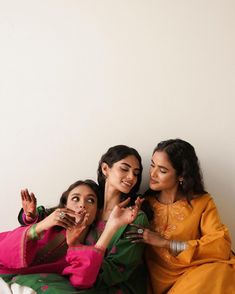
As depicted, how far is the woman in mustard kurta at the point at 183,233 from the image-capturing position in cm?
123

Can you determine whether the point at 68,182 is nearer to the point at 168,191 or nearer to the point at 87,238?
the point at 87,238

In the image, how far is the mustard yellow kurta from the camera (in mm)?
1202

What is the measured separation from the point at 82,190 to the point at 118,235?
23cm

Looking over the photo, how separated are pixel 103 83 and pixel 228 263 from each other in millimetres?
927

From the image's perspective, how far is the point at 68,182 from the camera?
5.32 ft

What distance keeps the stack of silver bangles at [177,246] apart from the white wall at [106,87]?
33 centimetres

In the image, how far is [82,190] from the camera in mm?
1408

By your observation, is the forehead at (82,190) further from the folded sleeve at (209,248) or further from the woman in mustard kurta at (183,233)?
the folded sleeve at (209,248)

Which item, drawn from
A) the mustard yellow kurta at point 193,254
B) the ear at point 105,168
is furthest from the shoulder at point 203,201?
the ear at point 105,168

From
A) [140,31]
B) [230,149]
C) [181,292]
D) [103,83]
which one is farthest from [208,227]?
[140,31]

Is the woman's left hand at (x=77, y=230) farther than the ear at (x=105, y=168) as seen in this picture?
No

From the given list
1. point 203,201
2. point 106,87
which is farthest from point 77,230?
point 106,87

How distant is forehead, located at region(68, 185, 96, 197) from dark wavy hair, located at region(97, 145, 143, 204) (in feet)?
0.34

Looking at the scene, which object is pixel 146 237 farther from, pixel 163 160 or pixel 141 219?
pixel 163 160
